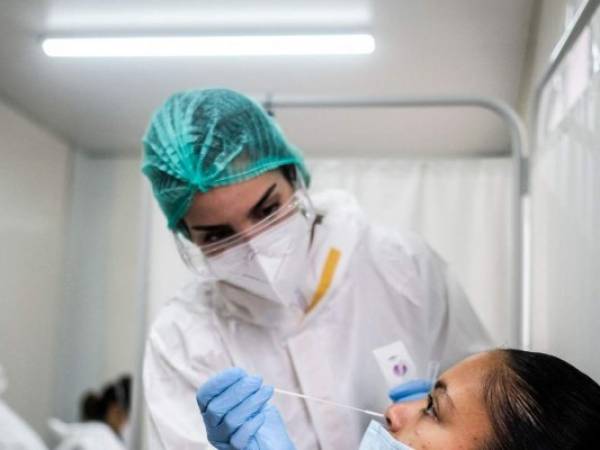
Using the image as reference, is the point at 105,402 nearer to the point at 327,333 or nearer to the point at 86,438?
the point at 86,438

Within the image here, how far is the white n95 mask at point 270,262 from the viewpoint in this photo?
3.87ft

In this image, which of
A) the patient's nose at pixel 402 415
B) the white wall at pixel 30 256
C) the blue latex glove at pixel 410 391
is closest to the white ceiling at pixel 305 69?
the white wall at pixel 30 256

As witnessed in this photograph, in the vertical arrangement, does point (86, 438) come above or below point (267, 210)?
below

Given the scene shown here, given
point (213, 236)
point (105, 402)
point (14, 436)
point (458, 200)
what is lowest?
point (105, 402)

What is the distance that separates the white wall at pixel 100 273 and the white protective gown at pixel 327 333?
8.24 ft

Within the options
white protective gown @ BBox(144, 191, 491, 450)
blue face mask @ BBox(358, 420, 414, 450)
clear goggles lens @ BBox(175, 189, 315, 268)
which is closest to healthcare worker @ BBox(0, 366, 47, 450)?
white protective gown @ BBox(144, 191, 491, 450)

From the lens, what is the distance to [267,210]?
→ 3.88 ft

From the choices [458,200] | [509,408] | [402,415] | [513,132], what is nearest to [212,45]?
[458,200]

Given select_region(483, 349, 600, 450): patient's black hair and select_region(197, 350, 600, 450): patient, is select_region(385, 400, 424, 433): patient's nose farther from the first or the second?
select_region(483, 349, 600, 450): patient's black hair

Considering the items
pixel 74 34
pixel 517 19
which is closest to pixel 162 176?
pixel 74 34

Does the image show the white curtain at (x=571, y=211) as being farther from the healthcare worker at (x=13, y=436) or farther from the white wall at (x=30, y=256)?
the white wall at (x=30, y=256)

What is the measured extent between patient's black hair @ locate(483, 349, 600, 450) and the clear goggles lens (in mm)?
512

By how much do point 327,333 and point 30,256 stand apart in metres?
2.44

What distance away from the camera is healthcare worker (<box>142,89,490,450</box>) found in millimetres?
1150
